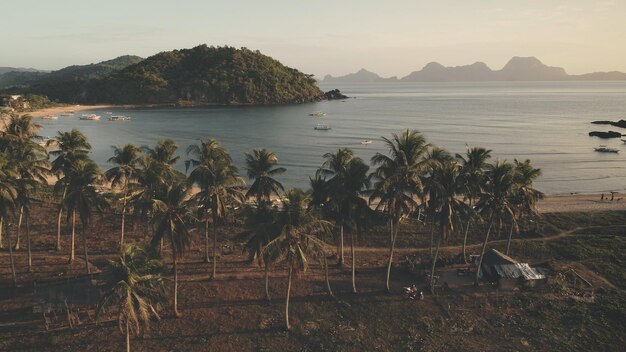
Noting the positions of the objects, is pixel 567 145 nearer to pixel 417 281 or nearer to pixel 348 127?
pixel 348 127

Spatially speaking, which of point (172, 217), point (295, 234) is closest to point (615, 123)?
point (295, 234)

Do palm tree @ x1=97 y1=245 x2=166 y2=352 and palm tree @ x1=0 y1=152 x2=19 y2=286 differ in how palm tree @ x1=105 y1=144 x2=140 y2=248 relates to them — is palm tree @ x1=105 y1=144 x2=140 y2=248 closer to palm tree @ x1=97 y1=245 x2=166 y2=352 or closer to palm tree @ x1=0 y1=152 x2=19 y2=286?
palm tree @ x1=0 y1=152 x2=19 y2=286

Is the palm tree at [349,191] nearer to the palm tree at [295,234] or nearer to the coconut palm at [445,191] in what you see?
the coconut palm at [445,191]

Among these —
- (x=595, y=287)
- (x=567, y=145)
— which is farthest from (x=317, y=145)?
(x=595, y=287)

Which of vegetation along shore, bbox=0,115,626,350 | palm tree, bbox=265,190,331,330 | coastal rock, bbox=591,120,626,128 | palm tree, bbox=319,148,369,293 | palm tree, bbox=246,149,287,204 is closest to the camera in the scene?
palm tree, bbox=265,190,331,330

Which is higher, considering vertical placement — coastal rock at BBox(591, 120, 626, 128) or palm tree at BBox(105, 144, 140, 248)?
coastal rock at BBox(591, 120, 626, 128)

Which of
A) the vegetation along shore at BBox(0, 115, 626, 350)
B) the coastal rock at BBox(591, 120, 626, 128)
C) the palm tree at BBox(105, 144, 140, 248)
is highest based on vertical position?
the coastal rock at BBox(591, 120, 626, 128)

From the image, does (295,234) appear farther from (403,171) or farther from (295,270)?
(403,171)

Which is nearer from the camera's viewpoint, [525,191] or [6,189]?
[6,189]

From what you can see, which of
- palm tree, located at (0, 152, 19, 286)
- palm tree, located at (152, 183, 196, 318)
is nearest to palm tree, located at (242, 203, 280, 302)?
palm tree, located at (152, 183, 196, 318)
